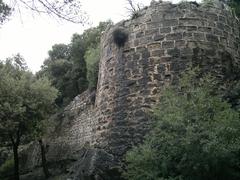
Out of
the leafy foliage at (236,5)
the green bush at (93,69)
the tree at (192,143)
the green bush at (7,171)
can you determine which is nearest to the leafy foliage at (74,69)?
the green bush at (7,171)

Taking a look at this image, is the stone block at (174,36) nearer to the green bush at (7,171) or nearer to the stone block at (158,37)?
the stone block at (158,37)

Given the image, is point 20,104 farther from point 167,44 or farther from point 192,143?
point 192,143

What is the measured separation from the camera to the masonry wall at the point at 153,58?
782 cm

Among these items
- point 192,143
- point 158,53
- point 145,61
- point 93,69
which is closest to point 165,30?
point 158,53

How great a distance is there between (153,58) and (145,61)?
178 millimetres

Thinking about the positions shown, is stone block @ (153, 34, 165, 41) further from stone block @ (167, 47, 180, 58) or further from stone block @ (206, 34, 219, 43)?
stone block @ (206, 34, 219, 43)

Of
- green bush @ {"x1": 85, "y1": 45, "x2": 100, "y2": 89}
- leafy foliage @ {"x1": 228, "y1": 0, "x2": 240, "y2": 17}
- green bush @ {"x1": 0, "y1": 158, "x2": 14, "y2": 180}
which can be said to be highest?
leafy foliage @ {"x1": 228, "y1": 0, "x2": 240, "y2": 17}

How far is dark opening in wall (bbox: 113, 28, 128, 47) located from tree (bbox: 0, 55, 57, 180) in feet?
30.2

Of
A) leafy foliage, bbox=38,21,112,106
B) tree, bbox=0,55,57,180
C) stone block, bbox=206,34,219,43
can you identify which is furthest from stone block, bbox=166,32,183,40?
leafy foliage, bbox=38,21,112,106

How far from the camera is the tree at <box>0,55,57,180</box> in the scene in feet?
55.0

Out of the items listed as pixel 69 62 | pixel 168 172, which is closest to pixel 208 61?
pixel 168 172

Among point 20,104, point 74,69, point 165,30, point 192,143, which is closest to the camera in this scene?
point 192,143

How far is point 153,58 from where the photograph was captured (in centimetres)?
807

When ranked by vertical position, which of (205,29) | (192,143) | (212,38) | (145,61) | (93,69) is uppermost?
(93,69)
